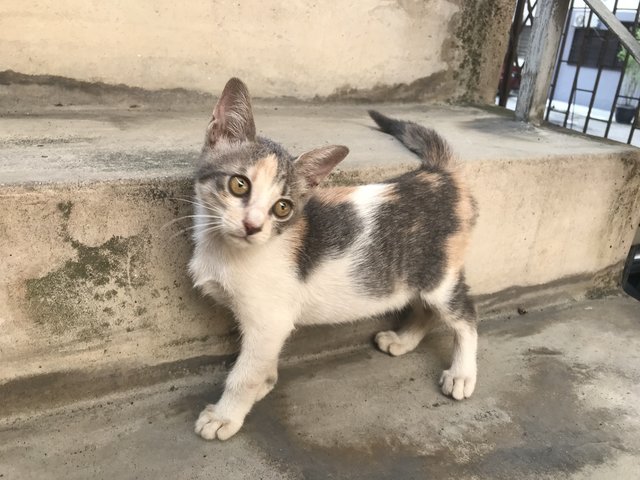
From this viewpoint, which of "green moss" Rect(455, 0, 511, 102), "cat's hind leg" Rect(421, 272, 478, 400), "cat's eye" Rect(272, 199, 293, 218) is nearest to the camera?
"cat's eye" Rect(272, 199, 293, 218)

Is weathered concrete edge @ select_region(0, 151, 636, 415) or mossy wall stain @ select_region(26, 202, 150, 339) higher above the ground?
mossy wall stain @ select_region(26, 202, 150, 339)

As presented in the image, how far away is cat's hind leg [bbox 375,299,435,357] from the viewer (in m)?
2.54

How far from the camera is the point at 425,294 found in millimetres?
2234

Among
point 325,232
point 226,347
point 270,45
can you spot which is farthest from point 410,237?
point 270,45

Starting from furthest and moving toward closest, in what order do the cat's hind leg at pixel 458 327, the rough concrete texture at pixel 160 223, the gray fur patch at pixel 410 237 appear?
the cat's hind leg at pixel 458 327 < the gray fur patch at pixel 410 237 < the rough concrete texture at pixel 160 223

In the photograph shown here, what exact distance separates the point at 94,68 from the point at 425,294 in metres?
2.10

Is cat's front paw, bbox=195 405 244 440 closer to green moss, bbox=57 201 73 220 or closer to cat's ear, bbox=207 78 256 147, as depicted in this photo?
green moss, bbox=57 201 73 220

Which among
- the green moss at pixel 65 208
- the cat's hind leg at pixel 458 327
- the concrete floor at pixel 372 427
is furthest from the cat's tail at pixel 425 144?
the green moss at pixel 65 208

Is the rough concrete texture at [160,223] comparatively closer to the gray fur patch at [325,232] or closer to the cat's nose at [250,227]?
the gray fur patch at [325,232]

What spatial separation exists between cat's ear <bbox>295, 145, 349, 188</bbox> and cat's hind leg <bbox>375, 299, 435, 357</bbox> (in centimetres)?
98

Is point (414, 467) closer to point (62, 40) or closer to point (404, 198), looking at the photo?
point (404, 198)

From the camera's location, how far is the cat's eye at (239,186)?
→ 5.42ft

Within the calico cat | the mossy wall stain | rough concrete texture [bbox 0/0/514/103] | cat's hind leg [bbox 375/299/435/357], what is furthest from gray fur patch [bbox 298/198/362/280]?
rough concrete texture [bbox 0/0/514/103]

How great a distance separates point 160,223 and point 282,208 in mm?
529
